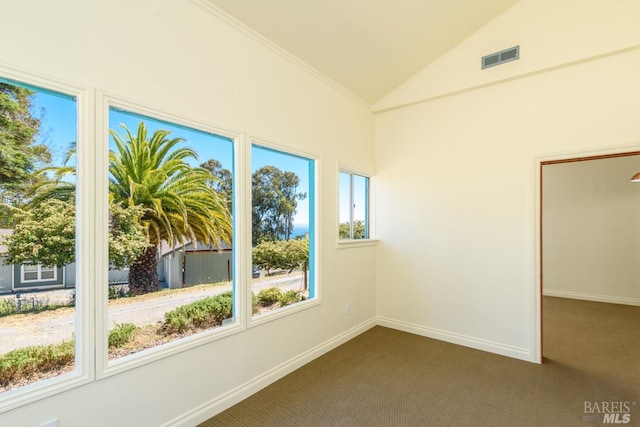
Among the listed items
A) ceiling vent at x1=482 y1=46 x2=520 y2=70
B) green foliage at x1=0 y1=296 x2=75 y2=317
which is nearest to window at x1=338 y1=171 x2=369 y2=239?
ceiling vent at x1=482 y1=46 x2=520 y2=70

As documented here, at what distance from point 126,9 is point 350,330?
12.1ft

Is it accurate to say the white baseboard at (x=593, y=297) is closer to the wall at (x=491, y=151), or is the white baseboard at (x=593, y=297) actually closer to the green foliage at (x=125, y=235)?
the wall at (x=491, y=151)

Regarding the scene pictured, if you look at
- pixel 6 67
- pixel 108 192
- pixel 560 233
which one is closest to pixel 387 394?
pixel 108 192

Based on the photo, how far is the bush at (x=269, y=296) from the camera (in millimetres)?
2813

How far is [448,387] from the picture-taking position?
8.77 feet

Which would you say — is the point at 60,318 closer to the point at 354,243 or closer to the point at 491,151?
the point at 354,243

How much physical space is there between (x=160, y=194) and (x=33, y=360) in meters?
1.12

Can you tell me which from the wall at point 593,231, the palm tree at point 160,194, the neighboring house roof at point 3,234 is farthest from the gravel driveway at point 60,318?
the wall at point 593,231

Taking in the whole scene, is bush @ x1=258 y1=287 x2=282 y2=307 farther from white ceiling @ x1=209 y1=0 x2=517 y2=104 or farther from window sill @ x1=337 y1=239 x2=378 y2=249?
white ceiling @ x1=209 y1=0 x2=517 y2=104

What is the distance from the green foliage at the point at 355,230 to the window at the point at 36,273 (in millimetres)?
2729

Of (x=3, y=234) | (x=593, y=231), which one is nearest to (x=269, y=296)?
(x=3, y=234)

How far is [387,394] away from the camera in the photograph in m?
2.58

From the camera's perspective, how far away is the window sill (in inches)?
144

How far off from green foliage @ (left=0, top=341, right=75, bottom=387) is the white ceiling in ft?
8.26
